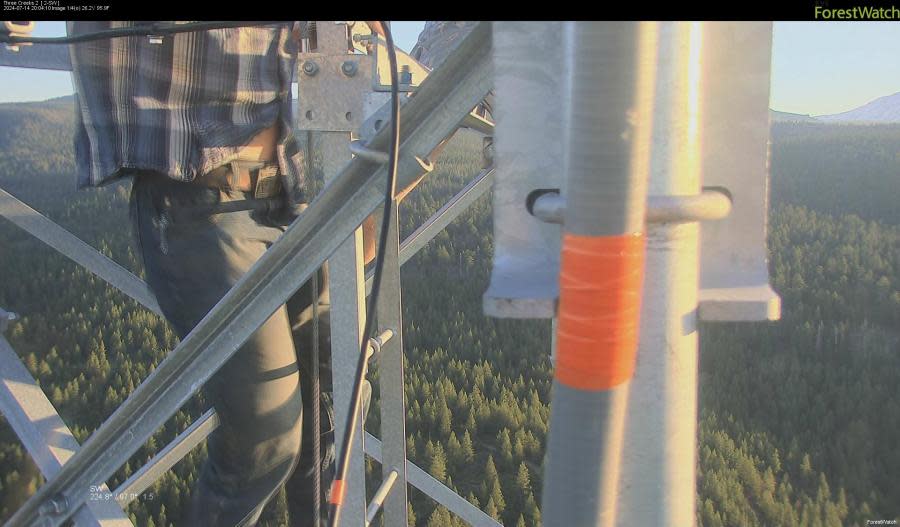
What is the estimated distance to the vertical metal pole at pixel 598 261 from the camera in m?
0.59

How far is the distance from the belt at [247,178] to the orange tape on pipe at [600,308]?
1.07m

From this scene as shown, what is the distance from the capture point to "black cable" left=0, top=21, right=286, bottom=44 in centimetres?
126

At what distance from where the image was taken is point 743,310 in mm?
687

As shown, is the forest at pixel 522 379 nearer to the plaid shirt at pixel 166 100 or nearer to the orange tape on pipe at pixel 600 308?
the plaid shirt at pixel 166 100

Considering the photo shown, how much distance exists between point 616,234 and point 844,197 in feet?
35.3

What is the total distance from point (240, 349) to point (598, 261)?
3.62ft

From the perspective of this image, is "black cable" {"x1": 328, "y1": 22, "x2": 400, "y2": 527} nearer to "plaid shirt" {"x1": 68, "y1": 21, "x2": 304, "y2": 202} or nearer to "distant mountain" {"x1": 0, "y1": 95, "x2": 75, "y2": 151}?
"plaid shirt" {"x1": 68, "y1": 21, "x2": 304, "y2": 202}

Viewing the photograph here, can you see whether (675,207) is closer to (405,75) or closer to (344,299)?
(344,299)

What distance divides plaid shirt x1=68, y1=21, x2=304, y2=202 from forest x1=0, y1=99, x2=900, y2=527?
1794 mm

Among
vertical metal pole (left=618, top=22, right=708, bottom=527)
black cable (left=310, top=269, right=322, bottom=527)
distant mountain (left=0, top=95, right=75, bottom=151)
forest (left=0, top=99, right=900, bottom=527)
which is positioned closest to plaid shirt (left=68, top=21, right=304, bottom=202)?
black cable (left=310, top=269, right=322, bottom=527)

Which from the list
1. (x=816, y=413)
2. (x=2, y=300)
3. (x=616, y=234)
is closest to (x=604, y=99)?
(x=616, y=234)

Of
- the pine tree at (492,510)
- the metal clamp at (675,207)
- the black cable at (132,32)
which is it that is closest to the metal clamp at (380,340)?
the black cable at (132,32)

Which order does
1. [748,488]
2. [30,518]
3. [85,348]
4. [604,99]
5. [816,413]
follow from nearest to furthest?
1. [604,99]
2. [30,518]
3. [748,488]
4. [816,413]
5. [85,348]

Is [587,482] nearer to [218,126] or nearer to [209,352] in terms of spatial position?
[209,352]
